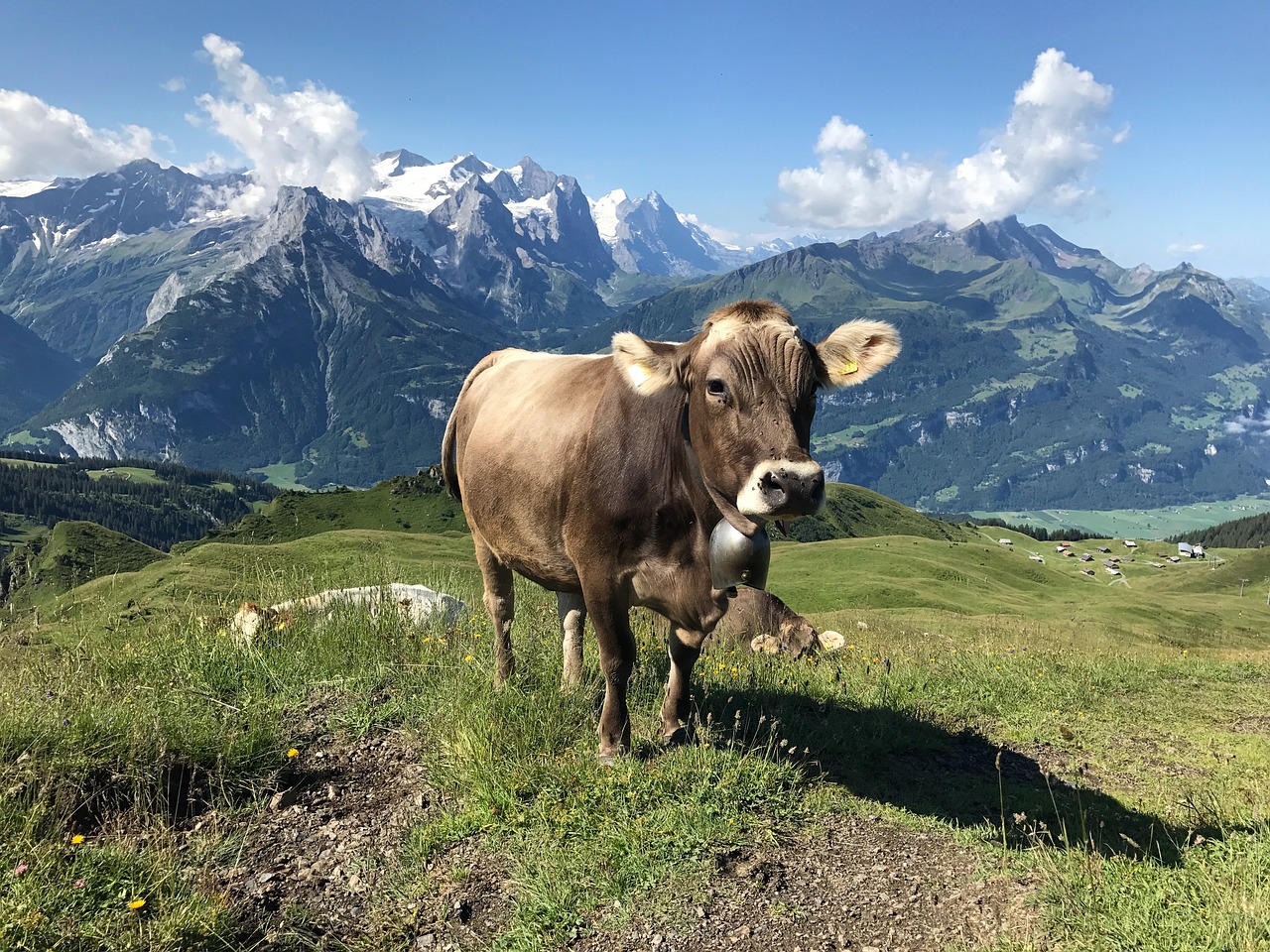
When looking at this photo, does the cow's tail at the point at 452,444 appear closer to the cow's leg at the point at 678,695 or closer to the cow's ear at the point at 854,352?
the cow's leg at the point at 678,695

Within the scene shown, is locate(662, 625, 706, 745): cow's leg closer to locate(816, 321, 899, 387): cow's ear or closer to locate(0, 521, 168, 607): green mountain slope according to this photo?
locate(816, 321, 899, 387): cow's ear

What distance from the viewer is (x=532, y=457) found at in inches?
268

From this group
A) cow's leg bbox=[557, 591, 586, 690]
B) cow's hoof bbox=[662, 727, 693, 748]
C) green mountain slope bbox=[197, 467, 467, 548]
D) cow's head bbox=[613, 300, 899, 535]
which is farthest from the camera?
green mountain slope bbox=[197, 467, 467, 548]

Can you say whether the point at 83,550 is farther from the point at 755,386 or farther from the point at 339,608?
the point at 755,386

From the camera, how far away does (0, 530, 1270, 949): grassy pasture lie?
4441mm

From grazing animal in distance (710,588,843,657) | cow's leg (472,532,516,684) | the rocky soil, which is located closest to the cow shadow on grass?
the rocky soil

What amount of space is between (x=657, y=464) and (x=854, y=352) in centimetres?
182

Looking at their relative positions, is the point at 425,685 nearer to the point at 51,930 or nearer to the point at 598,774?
the point at 598,774

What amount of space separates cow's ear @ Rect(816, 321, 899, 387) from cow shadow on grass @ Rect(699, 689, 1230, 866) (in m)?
3.38

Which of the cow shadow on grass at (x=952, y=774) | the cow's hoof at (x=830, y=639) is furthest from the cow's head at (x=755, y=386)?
the cow's hoof at (x=830, y=639)

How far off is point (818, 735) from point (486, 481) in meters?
4.69

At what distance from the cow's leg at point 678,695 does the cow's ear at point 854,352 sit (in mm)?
2741

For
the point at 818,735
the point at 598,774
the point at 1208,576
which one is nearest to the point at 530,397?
the point at 598,774

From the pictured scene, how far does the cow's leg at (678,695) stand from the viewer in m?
6.56
